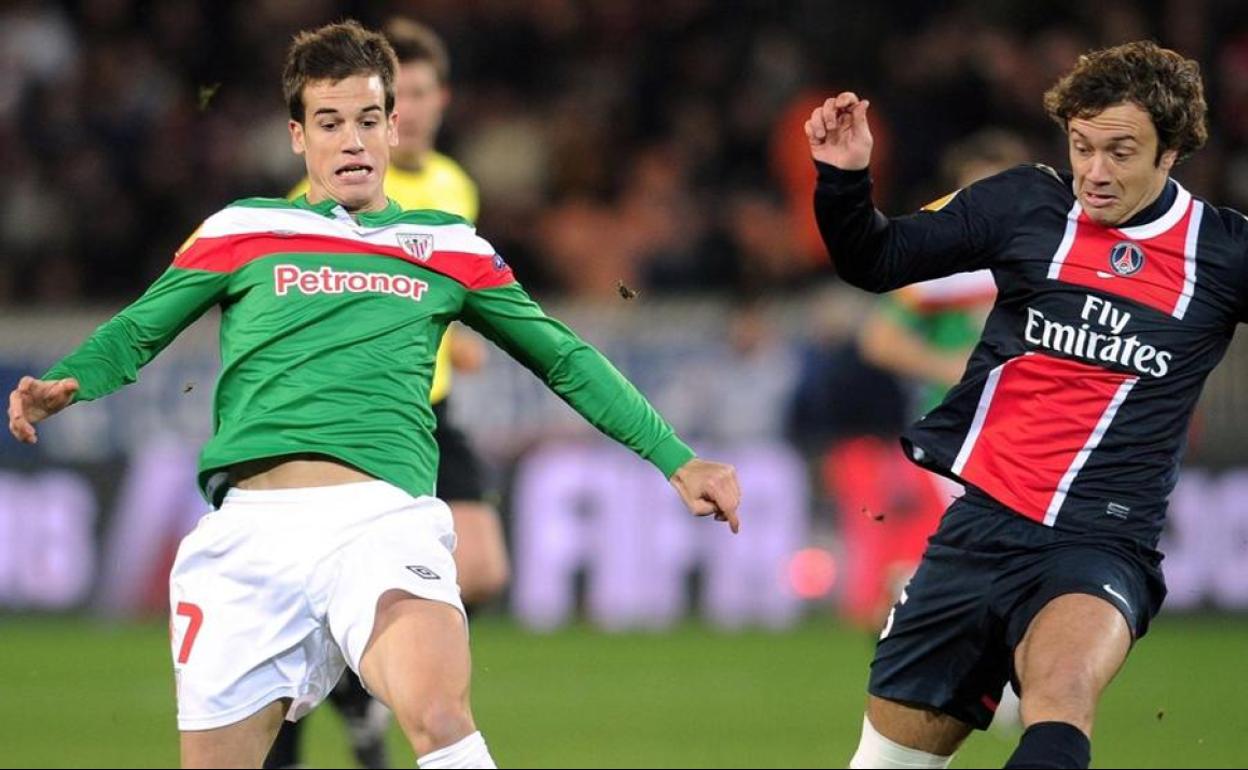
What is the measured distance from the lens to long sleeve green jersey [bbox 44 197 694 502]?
494 centimetres

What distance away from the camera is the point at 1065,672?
4805 mm

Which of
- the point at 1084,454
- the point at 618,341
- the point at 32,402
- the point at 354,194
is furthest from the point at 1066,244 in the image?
the point at 618,341

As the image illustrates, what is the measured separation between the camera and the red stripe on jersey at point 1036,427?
5.20 meters

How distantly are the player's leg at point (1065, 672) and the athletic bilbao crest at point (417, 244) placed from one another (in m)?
1.65

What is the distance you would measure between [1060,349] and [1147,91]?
25.3 inches

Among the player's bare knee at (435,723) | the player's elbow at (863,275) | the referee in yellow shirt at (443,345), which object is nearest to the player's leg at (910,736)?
the player's elbow at (863,275)

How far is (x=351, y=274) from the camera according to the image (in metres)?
5.05

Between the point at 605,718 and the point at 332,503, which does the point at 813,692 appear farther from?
the point at 332,503

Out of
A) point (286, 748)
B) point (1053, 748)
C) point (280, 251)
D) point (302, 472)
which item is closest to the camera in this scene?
point (1053, 748)

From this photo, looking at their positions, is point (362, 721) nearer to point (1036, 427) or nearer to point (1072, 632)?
point (1036, 427)

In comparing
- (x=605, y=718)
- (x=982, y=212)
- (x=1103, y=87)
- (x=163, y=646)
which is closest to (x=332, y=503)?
(x=982, y=212)

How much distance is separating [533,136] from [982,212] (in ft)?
34.2

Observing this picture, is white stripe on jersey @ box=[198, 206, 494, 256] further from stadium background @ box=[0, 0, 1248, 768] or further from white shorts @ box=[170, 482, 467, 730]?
stadium background @ box=[0, 0, 1248, 768]

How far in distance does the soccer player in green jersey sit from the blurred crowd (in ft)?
29.3
